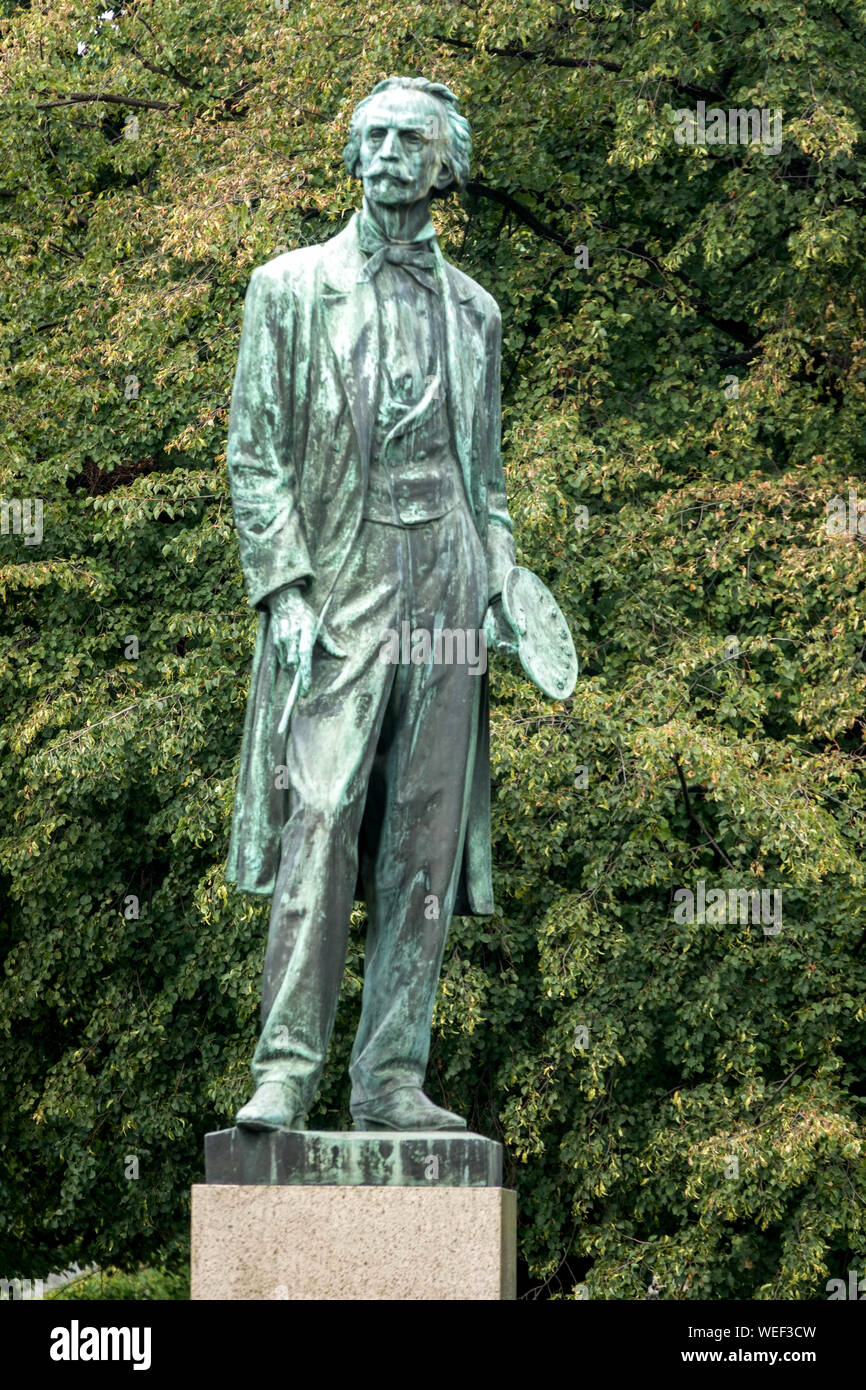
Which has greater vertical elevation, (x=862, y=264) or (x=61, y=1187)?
(x=862, y=264)

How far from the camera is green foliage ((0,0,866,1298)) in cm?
1335

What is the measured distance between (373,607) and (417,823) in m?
0.50

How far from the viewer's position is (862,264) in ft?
47.2

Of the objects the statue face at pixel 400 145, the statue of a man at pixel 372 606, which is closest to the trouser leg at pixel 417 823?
the statue of a man at pixel 372 606

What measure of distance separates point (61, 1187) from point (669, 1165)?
4531 mm

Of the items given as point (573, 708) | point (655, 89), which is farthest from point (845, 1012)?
point (655, 89)

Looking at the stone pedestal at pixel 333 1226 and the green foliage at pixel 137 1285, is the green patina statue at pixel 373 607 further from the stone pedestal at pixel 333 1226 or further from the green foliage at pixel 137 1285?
the green foliage at pixel 137 1285

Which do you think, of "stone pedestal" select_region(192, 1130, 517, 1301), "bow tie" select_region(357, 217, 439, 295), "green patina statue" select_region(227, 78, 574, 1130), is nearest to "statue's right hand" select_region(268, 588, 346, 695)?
"green patina statue" select_region(227, 78, 574, 1130)

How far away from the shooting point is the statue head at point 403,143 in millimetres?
5844

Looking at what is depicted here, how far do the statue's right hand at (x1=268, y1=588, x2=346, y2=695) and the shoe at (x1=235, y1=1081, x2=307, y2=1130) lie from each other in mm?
885

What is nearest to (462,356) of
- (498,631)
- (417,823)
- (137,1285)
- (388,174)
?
(388,174)

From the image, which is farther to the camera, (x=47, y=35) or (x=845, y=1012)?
(x=47, y=35)

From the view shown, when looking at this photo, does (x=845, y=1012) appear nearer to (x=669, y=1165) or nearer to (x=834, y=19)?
(x=669, y=1165)

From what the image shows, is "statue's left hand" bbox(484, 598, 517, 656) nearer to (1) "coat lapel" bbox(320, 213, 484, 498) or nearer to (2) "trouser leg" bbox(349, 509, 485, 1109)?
(2) "trouser leg" bbox(349, 509, 485, 1109)
